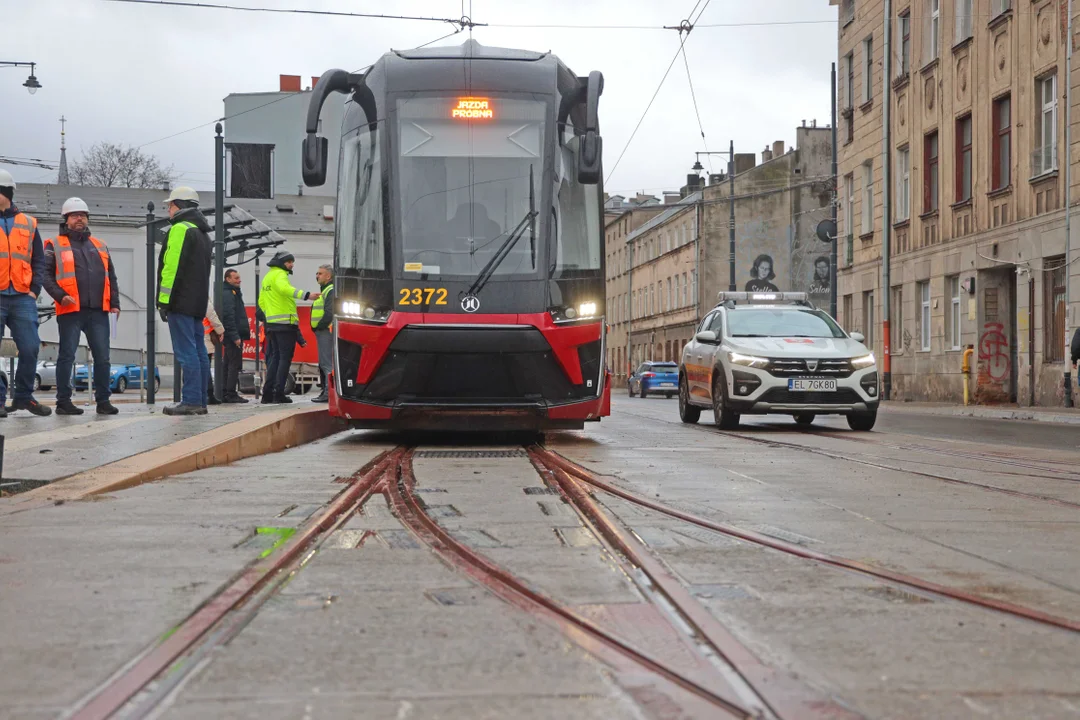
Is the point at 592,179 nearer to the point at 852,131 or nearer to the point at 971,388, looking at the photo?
the point at 971,388

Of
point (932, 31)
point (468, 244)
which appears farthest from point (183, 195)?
point (932, 31)

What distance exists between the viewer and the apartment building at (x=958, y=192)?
87.4 ft

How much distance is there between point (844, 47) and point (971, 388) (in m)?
14.7

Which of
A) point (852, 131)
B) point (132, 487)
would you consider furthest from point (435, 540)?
point (852, 131)

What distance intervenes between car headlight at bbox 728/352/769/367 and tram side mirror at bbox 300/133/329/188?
5.98m

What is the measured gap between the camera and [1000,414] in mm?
23922

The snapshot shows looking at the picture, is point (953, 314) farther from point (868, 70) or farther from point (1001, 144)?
point (868, 70)

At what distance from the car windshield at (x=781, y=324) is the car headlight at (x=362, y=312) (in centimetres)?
632

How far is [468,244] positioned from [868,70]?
28.7 m

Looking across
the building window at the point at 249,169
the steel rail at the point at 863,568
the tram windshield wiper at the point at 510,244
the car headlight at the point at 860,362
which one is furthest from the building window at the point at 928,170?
the steel rail at the point at 863,568

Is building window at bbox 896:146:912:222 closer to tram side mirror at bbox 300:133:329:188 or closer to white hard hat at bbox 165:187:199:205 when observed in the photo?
white hard hat at bbox 165:187:199:205

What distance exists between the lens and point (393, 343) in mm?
12031

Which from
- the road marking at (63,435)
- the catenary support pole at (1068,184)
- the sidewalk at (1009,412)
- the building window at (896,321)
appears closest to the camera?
the road marking at (63,435)

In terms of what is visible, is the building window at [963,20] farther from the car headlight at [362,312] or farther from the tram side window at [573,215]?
the car headlight at [362,312]
